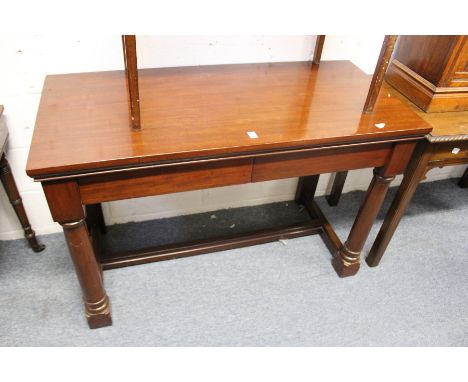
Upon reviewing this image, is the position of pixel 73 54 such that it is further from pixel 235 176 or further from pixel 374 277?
pixel 374 277

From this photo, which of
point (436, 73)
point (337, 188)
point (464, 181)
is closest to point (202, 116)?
point (436, 73)

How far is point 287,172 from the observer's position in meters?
1.24

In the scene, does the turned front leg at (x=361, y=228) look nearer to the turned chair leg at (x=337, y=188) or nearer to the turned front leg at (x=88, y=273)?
the turned chair leg at (x=337, y=188)

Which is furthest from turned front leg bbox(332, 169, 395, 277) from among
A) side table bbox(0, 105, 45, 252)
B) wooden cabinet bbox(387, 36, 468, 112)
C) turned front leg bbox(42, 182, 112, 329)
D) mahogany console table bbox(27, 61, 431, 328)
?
side table bbox(0, 105, 45, 252)

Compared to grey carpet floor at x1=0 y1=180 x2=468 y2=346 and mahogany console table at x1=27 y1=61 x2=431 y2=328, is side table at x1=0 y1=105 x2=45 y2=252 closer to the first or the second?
grey carpet floor at x1=0 y1=180 x2=468 y2=346

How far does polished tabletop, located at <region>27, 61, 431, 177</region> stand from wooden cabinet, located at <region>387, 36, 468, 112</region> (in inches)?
5.3

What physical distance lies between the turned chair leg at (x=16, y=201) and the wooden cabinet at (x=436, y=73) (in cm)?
162

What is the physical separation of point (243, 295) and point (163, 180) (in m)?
0.74

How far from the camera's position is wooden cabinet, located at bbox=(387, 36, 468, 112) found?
1.38 meters

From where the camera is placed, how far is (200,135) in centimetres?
110

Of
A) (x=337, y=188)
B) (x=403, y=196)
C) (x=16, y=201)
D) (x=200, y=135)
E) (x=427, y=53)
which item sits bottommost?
(x=337, y=188)

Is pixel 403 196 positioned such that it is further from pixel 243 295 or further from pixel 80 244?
pixel 80 244

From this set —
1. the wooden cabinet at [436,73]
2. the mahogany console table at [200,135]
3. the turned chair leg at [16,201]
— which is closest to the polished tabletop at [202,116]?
the mahogany console table at [200,135]

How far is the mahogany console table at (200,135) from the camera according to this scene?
40.6 inches
